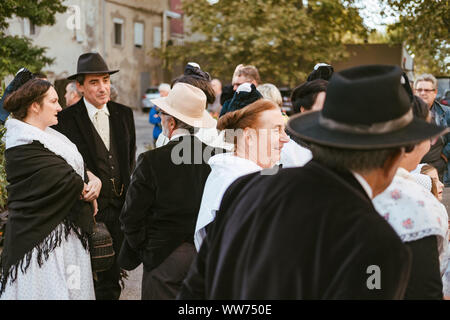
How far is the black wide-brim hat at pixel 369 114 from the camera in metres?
1.78

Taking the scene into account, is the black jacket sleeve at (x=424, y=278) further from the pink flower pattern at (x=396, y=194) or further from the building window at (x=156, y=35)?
the building window at (x=156, y=35)

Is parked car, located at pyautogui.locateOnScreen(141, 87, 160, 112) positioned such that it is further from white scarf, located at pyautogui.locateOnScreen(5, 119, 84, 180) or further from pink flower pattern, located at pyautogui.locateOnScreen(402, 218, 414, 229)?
pink flower pattern, located at pyautogui.locateOnScreen(402, 218, 414, 229)

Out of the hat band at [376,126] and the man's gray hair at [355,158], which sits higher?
the hat band at [376,126]

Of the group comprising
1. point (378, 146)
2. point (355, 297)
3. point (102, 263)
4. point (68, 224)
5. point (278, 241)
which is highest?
point (378, 146)

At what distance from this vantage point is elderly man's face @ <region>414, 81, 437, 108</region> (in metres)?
7.39

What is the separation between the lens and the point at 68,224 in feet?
13.9

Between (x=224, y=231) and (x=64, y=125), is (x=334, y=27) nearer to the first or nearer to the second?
(x=64, y=125)

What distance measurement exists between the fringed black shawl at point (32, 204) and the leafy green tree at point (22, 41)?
684cm

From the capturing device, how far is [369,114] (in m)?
1.79

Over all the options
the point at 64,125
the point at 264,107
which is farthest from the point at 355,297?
the point at 64,125

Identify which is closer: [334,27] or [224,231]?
[224,231]

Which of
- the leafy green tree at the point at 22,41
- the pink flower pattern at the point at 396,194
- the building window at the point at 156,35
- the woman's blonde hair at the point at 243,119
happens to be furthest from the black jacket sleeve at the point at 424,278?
the building window at the point at 156,35

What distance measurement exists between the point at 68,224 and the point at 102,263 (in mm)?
414

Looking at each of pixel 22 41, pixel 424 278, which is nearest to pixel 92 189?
pixel 424 278
